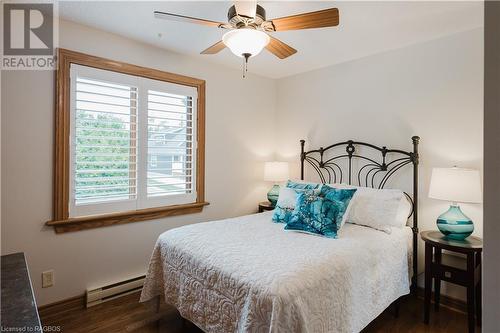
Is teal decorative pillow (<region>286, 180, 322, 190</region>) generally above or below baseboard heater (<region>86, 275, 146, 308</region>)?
above

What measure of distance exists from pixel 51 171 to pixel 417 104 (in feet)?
11.1

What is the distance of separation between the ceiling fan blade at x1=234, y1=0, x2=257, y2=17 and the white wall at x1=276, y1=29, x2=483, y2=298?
74.7 inches

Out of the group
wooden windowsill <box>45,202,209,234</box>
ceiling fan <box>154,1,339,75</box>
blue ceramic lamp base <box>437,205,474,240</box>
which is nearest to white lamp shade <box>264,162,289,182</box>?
wooden windowsill <box>45,202,209,234</box>

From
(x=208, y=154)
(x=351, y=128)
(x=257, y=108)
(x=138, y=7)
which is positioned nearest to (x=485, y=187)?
(x=138, y=7)

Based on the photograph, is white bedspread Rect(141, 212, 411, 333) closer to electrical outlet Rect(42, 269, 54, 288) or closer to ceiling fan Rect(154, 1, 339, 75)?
electrical outlet Rect(42, 269, 54, 288)

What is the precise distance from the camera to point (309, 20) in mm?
1671

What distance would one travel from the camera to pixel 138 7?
2.11 metres

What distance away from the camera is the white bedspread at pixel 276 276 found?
4.63 feet

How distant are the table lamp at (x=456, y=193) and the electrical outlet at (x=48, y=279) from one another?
→ 325 cm

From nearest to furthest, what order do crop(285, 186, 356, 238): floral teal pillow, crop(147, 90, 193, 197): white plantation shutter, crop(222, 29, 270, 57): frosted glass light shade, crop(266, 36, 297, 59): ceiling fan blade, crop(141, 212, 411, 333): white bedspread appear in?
crop(141, 212, 411, 333): white bedspread → crop(222, 29, 270, 57): frosted glass light shade → crop(266, 36, 297, 59): ceiling fan blade → crop(285, 186, 356, 238): floral teal pillow → crop(147, 90, 193, 197): white plantation shutter

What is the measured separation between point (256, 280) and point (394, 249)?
4.38ft

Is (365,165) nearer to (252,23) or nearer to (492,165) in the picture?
(252,23)

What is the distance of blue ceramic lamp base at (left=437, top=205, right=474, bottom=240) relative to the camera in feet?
7.05

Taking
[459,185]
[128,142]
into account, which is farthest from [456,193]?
[128,142]
